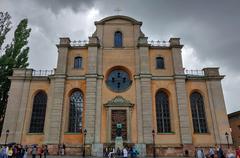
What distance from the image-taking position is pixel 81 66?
27.7 meters

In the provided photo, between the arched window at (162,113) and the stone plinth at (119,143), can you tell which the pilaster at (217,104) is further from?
the stone plinth at (119,143)

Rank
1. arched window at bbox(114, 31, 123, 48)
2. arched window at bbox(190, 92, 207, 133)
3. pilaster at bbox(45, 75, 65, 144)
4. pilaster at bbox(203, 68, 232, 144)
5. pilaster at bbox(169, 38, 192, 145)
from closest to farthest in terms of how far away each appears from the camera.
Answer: pilaster at bbox(45, 75, 65, 144) → pilaster at bbox(169, 38, 192, 145) → pilaster at bbox(203, 68, 232, 144) → arched window at bbox(190, 92, 207, 133) → arched window at bbox(114, 31, 123, 48)

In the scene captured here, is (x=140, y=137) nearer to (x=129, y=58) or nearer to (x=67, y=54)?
(x=129, y=58)

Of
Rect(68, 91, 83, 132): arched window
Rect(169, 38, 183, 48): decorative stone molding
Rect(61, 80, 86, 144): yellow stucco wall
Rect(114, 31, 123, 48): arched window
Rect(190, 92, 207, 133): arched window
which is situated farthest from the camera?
Rect(114, 31, 123, 48): arched window

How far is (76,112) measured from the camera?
84.4 feet

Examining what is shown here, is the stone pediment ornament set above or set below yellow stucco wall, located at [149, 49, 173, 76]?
below

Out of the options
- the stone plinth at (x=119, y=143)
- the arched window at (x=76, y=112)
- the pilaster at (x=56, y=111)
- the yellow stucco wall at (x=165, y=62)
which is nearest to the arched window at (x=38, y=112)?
the pilaster at (x=56, y=111)

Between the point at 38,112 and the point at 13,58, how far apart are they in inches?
331

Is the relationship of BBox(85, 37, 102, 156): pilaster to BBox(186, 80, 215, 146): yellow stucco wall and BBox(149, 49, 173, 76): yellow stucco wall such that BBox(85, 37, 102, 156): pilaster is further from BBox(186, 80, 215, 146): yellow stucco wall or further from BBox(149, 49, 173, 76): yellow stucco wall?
BBox(186, 80, 215, 146): yellow stucco wall

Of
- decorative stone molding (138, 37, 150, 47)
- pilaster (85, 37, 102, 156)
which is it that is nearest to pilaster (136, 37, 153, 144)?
decorative stone molding (138, 37, 150, 47)

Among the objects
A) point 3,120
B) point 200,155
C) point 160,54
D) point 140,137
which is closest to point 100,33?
point 160,54

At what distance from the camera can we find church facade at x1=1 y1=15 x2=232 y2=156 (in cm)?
2414

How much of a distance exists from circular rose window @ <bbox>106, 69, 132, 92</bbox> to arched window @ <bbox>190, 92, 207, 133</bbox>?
8.32 metres

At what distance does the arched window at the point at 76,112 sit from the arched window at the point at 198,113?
13643 millimetres
